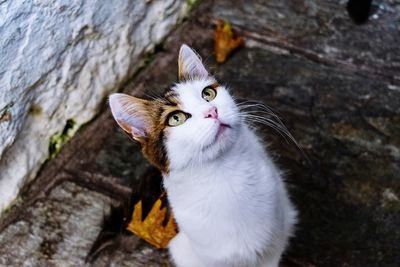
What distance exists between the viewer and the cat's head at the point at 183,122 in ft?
5.66

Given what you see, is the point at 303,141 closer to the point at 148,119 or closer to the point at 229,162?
the point at 229,162

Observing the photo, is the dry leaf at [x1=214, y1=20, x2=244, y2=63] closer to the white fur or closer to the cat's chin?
the white fur

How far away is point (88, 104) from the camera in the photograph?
9.05 feet

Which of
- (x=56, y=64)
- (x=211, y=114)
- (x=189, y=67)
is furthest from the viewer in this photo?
(x=56, y=64)

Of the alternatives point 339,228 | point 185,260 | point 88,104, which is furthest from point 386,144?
point 88,104

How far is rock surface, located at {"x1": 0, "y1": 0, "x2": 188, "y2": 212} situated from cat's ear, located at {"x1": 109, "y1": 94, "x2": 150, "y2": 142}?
0.63 m

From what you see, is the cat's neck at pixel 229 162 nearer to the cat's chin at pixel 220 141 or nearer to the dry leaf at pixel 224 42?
the cat's chin at pixel 220 141

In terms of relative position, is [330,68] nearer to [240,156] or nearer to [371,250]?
[371,250]

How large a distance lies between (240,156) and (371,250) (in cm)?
71

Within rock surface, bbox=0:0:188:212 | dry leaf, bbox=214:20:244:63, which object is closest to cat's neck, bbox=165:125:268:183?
rock surface, bbox=0:0:188:212

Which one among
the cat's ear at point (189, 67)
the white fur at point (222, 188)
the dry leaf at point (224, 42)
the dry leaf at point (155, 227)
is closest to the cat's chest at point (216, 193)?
the white fur at point (222, 188)

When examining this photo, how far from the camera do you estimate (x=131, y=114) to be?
6.03 ft

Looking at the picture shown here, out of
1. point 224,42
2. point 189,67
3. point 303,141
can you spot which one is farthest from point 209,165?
point 224,42

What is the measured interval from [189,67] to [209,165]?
32cm
